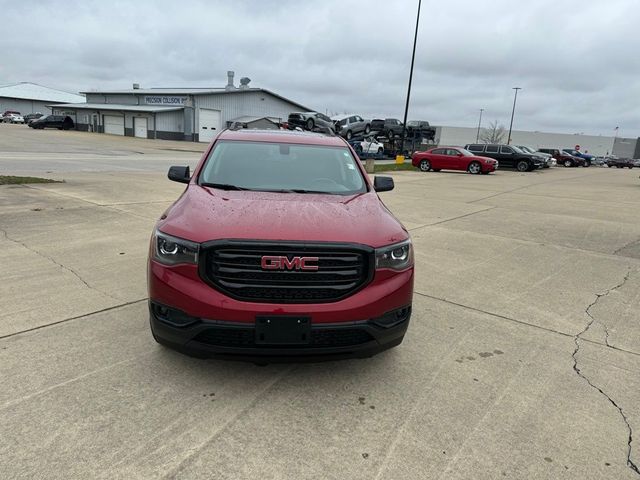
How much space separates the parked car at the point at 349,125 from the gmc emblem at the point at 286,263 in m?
31.8

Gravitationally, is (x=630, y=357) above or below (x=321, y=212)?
below

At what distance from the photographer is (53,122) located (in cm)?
6012

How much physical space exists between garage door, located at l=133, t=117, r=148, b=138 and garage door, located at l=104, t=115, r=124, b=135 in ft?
9.60

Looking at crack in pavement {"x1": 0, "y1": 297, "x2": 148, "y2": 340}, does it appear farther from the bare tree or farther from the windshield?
the bare tree

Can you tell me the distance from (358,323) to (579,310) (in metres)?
3.22

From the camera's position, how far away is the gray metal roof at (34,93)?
3563 inches

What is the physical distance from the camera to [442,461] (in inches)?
98.2

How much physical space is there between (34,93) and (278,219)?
370 feet

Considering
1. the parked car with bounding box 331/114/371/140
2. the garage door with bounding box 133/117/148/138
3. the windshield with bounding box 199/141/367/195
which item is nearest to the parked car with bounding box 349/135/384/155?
the parked car with bounding box 331/114/371/140

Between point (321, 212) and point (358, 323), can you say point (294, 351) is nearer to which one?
point (358, 323)

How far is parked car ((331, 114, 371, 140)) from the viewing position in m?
34.2

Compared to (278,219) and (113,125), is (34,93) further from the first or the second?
(278,219)

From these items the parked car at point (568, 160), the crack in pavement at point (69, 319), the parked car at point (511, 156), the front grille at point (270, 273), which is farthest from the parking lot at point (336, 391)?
the parked car at point (568, 160)

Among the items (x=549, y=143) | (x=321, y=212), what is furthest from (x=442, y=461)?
(x=549, y=143)
